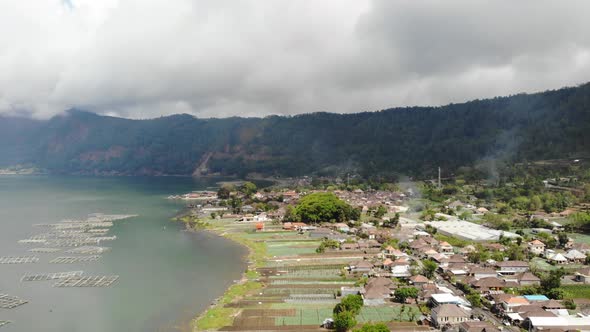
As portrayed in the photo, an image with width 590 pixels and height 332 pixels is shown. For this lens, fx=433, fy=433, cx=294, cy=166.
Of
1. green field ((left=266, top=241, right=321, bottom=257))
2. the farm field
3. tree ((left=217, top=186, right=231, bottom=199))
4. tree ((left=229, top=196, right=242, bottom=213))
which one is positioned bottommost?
the farm field

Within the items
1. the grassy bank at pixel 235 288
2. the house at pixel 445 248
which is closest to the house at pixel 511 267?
the house at pixel 445 248

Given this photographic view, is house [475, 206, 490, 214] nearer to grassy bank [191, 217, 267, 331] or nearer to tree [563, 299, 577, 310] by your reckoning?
grassy bank [191, 217, 267, 331]

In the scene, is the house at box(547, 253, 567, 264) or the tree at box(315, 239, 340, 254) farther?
the tree at box(315, 239, 340, 254)

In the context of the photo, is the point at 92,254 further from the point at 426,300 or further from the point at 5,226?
the point at 426,300

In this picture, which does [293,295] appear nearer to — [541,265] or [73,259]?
[541,265]

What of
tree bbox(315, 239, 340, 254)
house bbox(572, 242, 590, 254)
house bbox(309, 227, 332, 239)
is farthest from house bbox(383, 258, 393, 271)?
house bbox(572, 242, 590, 254)

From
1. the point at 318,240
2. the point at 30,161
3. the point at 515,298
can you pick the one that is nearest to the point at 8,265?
the point at 318,240

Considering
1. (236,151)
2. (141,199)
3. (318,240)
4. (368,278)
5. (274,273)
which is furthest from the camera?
(236,151)
